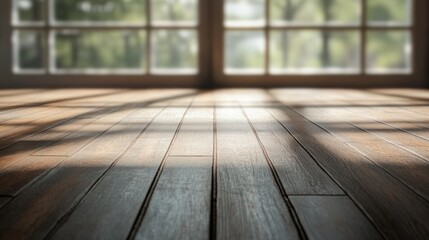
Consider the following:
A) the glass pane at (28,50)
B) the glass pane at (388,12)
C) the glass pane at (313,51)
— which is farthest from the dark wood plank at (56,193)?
the glass pane at (388,12)

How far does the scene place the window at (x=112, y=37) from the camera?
4.36m

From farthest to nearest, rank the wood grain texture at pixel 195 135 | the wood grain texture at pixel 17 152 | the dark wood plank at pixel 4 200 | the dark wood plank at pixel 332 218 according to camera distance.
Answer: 1. the wood grain texture at pixel 195 135
2. the wood grain texture at pixel 17 152
3. the dark wood plank at pixel 4 200
4. the dark wood plank at pixel 332 218

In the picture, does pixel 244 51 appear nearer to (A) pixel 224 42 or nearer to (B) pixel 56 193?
(A) pixel 224 42

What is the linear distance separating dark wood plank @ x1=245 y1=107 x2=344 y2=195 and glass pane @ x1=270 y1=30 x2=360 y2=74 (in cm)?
261

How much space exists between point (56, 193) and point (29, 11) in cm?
386

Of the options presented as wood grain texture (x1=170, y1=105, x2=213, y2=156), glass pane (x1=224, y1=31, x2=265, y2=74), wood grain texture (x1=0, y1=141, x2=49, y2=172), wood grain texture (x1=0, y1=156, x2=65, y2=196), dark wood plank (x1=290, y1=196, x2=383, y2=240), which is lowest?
dark wood plank (x1=290, y1=196, x2=383, y2=240)

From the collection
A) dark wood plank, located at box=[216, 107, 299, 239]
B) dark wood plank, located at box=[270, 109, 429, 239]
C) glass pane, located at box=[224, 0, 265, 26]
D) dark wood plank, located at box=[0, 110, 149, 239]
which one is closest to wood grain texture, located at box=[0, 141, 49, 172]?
dark wood plank, located at box=[0, 110, 149, 239]

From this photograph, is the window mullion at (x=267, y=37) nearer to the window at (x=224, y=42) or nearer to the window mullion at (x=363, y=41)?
the window at (x=224, y=42)

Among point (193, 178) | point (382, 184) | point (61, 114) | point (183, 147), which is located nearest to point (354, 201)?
point (382, 184)

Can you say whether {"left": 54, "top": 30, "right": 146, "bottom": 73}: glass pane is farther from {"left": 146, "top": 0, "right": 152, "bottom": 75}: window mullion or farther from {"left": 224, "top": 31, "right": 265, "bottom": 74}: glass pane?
{"left": 224, "top": 31, "right": 265, "bottom": 74}: glass pane

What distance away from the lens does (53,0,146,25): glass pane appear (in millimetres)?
4453

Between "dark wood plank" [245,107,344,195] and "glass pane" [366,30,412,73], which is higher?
"glass pane" [366,30,412,73]

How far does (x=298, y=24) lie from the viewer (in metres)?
4.37

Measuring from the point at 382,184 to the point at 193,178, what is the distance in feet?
1.16
